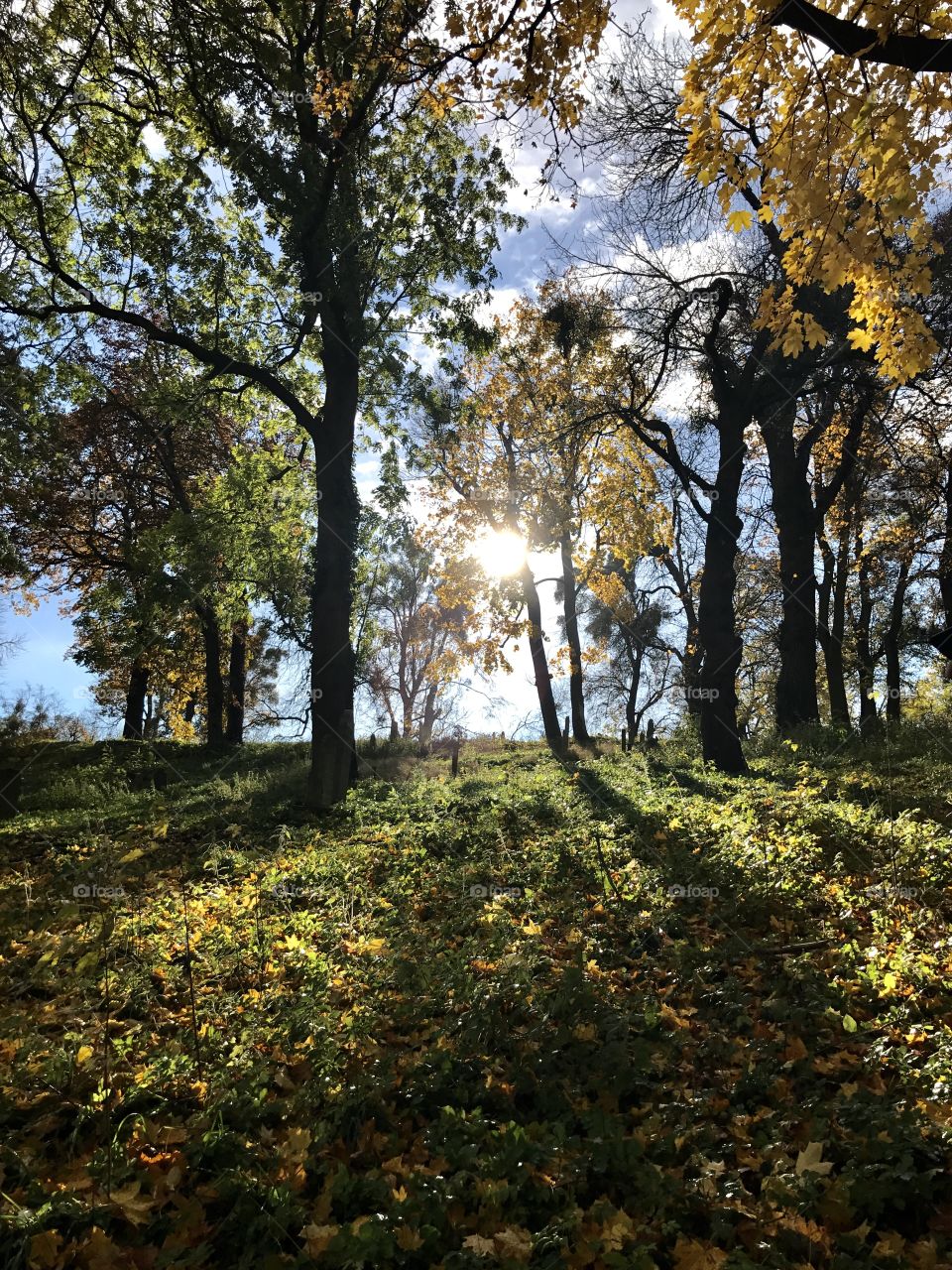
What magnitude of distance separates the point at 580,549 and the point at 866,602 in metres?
13.1

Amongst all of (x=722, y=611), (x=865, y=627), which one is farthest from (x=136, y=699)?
(x=865, y=627)

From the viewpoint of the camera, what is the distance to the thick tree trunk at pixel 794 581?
16.8 meters

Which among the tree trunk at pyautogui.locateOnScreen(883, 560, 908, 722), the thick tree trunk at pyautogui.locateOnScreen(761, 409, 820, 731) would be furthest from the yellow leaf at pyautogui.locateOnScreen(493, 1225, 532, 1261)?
the tree trunk at pyautogui.locateOnScreen(883, 560, 908, 722)

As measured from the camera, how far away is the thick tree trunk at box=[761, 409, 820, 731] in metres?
16.8

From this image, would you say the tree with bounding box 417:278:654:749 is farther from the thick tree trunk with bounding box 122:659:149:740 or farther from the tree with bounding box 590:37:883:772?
the thick tree trunk with bounding box 122:659:149:740

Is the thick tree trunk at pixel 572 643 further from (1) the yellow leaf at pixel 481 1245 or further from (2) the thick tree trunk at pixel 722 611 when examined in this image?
(1) the yellow leaf at pixel 481 1245

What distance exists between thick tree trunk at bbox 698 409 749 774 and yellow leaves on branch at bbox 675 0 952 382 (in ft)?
24.0

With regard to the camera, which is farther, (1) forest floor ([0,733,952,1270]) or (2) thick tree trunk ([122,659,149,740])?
(2) thick tree trunk ([122,659,149,740])

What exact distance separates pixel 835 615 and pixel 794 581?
387 inches

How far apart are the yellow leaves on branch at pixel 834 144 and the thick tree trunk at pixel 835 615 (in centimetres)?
1718

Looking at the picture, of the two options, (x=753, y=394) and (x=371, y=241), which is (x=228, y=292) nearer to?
(x=371, y=241)

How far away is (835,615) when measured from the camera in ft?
82.9

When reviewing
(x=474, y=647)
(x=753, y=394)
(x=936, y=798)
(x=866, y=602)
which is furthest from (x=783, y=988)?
(x=866, y=602)

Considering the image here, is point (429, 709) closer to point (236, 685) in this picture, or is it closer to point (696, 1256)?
point (236, 685)
